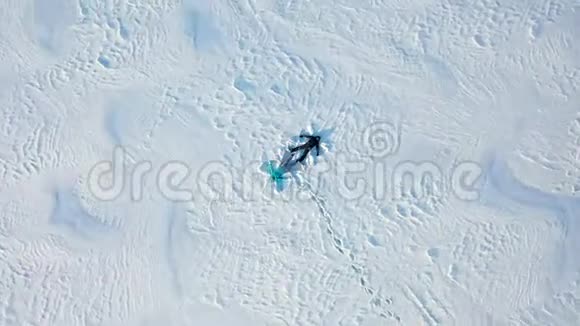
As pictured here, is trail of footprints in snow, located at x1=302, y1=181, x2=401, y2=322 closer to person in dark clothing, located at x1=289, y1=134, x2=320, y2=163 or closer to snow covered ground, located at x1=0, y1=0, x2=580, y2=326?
snow covered ground, located at x1=0, y1=0, x2=580, y2=326

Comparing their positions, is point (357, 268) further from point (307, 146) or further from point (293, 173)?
point (307, 146)

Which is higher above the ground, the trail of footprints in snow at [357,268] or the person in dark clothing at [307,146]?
the person in dark clothing at [307,146]

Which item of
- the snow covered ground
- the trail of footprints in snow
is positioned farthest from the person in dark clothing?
the trail of footprints in snow

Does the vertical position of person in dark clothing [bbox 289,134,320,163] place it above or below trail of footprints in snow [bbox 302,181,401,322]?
above

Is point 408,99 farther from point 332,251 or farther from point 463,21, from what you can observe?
point 332,251

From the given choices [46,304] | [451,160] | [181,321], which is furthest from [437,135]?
[46,304]

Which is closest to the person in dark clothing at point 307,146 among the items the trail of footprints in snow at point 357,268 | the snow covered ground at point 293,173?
the snow covered ground at point 293,173

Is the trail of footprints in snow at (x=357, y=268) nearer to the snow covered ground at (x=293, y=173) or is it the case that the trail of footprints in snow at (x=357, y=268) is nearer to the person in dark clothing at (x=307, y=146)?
the snow covered ground at (x=293, y=173)
